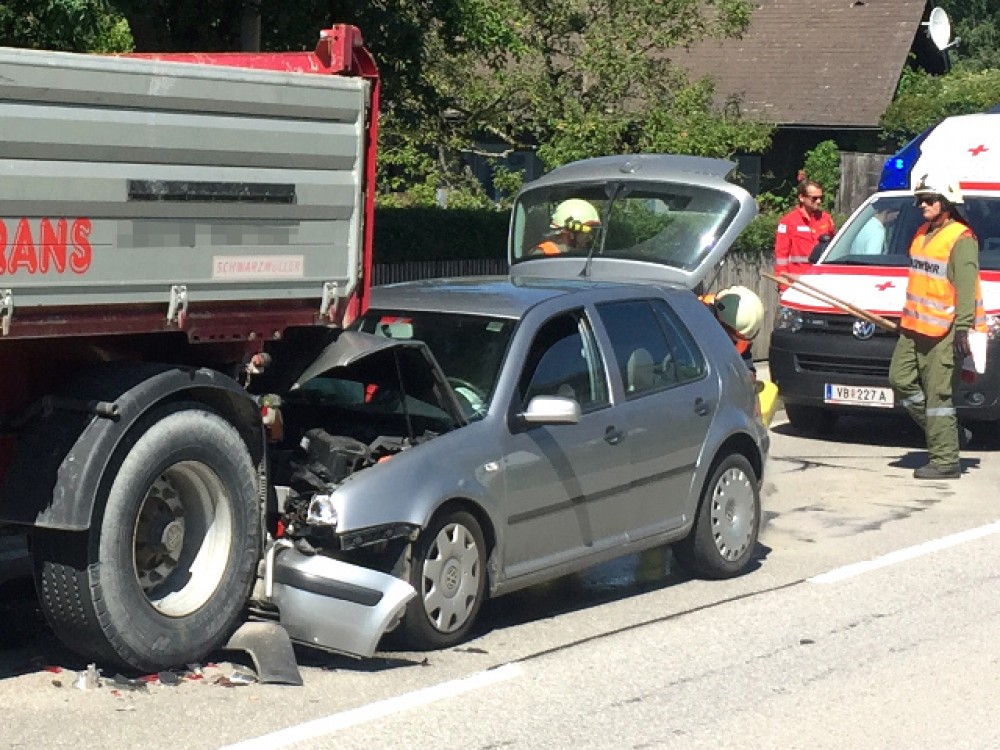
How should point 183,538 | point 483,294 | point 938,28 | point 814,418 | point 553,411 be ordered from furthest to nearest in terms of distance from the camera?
point 938,28, point 814,418, point 483,294, point 553,411, point 183,538

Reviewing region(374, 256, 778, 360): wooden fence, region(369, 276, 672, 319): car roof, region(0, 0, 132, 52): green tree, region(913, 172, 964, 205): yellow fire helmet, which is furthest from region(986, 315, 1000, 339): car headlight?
region(0, 0, 132, 52): green tree

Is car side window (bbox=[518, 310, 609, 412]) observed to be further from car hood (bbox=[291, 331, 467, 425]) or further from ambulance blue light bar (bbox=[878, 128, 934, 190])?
ambulance blue light bar (bbox=[878, 128, 934, 190])

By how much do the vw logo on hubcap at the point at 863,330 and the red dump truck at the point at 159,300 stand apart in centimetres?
732

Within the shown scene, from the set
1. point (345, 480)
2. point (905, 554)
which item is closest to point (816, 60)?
point (905, 554)

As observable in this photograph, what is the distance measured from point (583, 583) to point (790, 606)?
3.52ft

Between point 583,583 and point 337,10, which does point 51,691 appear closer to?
point 583,583

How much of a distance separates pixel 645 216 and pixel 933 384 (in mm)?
2710

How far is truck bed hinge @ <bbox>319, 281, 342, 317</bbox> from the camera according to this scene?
7.34 metres

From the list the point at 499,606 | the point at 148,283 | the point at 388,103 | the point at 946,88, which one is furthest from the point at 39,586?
the point at 946,88

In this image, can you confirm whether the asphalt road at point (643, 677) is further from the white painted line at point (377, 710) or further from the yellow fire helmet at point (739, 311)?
the yellow fire helmet at point (739, 311)

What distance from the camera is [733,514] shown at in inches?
362

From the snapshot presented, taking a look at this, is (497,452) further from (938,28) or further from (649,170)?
(938,28)

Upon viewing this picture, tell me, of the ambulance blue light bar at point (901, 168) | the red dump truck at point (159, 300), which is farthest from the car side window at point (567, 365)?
the ambulance blue light bar at point (901, 168)

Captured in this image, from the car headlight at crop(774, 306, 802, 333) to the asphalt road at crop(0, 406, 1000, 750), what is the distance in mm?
4666
